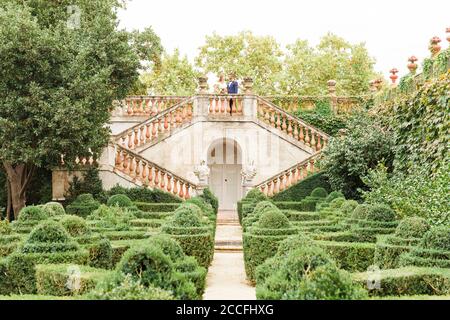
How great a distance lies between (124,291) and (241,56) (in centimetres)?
3978

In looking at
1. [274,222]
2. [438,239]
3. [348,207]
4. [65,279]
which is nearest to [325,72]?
[348,207]

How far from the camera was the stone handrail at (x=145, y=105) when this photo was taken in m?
29.2

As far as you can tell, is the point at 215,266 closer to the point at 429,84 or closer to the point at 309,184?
the point at 429,84

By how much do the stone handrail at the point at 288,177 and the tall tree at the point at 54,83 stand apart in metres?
6.72

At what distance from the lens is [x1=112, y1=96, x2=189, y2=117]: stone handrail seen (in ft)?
95.7

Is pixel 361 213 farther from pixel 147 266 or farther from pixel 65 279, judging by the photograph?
pixel 147 266

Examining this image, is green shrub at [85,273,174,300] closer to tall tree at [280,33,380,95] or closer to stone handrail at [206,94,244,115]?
stone handrail at [206,94,244,115]

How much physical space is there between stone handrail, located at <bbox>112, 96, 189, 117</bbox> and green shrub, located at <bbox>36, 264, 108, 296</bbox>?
65.1 ft

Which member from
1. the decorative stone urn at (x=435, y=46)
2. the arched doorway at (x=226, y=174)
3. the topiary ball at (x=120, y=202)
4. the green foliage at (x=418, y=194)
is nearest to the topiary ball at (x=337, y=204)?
the green foliage at (x=418, y=194)

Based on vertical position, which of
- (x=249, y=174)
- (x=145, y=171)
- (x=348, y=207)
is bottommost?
(x=348, y=207)

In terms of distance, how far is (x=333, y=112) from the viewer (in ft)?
98.1

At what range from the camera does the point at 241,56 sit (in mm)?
45594

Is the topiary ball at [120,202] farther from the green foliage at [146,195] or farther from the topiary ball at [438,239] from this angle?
the topiary ball at [438,239]

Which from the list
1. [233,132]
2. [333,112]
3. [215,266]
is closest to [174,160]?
[233,132]
